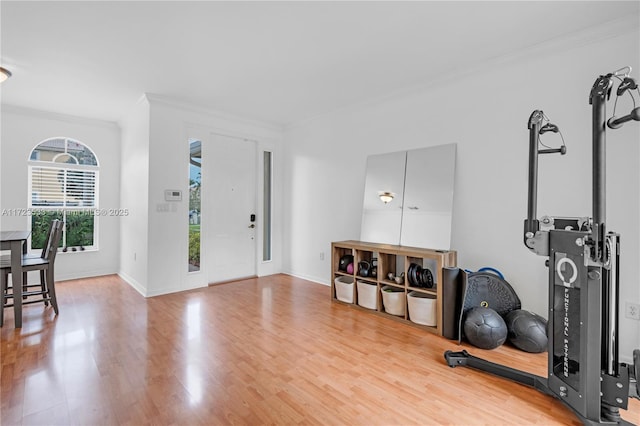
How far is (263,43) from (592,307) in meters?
3.13

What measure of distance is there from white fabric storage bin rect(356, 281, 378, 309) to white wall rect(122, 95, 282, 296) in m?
2.46

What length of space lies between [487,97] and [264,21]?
2.33m

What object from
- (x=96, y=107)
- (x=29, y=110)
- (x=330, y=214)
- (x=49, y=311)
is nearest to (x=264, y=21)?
(x=330, y=214)

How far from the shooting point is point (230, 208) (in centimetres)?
511

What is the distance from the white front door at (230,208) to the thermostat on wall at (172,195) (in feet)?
1.39

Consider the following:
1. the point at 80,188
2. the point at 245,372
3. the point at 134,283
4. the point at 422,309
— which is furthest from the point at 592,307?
the point at 80,188

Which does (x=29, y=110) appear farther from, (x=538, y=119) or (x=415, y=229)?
(x=538, y=119)

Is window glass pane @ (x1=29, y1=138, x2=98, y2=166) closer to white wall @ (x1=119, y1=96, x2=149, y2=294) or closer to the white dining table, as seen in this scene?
white wall @ (x1=119, y1=96, x2=149, y2=294)

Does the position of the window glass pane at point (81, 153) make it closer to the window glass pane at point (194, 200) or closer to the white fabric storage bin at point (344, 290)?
the window glass pane at point (194, 200)

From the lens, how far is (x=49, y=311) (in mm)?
3578

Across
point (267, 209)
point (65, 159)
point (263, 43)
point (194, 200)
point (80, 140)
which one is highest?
point (263, 43)

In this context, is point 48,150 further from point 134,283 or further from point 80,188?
point 134,283

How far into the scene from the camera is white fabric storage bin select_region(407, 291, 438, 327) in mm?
3076

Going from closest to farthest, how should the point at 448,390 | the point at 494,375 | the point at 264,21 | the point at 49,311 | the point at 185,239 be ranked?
the point at 448,390 → the point at 494,375 → the point at 264,21 → the point at 49,311 → the point at 185,239
